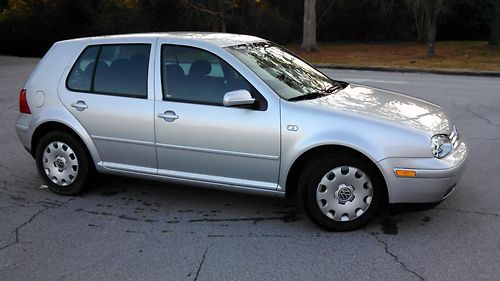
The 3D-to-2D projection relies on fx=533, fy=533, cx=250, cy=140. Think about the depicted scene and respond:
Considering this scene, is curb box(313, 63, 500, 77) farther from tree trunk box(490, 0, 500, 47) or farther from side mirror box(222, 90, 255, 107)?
side mirror box(222, 90, 255, 107)

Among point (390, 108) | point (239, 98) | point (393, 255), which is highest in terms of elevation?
point (239, 98)

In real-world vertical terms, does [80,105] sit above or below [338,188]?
above

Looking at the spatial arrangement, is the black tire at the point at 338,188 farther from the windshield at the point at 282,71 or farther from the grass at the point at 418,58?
the grass at the point at 418,58

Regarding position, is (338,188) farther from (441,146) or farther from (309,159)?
(441,146)

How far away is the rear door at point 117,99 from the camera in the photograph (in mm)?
4781

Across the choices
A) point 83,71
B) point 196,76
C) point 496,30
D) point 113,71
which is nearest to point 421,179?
point 196,76

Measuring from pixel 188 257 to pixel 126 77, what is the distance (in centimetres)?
190

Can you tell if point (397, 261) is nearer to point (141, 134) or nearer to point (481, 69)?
point (141, 134)

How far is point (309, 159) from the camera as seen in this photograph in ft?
14.1

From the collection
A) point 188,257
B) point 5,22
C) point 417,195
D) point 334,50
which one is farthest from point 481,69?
point 5,22

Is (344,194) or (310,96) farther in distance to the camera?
(310,96)

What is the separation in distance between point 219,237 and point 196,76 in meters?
1.43

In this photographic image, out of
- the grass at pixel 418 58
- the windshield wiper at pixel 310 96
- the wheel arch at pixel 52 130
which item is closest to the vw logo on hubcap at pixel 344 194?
the windshield wiper at pixel 310 96

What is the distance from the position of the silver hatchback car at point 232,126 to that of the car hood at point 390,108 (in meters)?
0.01
